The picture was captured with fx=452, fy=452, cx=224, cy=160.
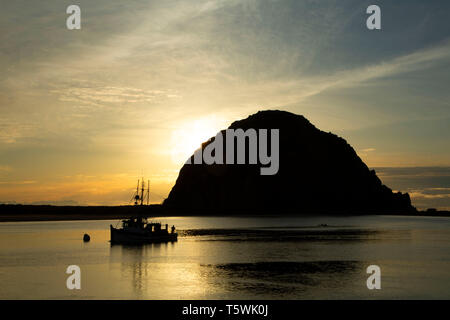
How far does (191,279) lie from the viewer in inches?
1796

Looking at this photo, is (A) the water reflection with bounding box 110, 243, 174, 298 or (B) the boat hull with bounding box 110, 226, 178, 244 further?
(B) the boat hull with bounding box 110, 226, 178, 244

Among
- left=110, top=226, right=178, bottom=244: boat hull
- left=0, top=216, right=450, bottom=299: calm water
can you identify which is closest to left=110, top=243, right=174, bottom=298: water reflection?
left=0, top=216, right=450, bottom=299: calm water

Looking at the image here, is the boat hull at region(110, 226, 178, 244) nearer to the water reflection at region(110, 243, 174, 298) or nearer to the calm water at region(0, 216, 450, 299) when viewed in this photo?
the water reflection at region(110, 243, 174, 298)

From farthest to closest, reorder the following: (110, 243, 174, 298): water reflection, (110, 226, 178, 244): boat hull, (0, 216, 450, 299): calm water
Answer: (110, 226, 178, 244): boat hull, (110, 243, 174, 298): water reflection, (0, 216, 450, 299): calm water

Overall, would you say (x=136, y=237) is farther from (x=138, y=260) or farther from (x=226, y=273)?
(x=226, y=273)

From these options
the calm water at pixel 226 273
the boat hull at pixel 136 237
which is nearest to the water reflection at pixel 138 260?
the calm water at pixel 226 273

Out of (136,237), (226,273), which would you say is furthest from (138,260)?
(136,237)

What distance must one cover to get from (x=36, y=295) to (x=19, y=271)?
16.8m

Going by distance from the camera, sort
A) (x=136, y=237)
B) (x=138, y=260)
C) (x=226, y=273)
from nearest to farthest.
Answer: (x=226, y=273)
(x=138, y=260)
(x=136, y=237)

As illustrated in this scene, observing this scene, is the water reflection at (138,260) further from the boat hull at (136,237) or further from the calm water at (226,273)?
the boat hull at (136,237)

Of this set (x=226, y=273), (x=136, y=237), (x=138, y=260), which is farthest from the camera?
(x=136, y=237)

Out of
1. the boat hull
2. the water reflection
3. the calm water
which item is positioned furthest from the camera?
the boat hull
